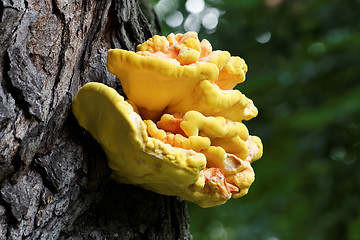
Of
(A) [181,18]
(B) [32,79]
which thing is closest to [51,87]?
(B) [32,79]

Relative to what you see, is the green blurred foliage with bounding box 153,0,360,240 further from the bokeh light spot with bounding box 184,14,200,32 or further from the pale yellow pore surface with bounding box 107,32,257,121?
the pale yellow pore surface with bounding box 107,32,257,121

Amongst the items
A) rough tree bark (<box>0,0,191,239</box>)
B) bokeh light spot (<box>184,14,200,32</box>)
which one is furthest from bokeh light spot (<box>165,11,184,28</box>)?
rough tree bark (<box>0,0,191,239</box>)

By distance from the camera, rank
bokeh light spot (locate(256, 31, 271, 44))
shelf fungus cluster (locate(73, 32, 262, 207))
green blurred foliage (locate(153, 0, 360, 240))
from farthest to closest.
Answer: bokeh light spot (locate(256, 31, 271, 44)), green blurred foliage (locate(153, 0, 360, 240)), shelf fungus cluster (locate(73, 32, 262, 207))

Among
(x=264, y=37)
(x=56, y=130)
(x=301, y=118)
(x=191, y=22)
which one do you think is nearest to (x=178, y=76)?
(x=56, y=130)

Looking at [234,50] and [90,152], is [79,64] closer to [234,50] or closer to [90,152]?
[90,152]

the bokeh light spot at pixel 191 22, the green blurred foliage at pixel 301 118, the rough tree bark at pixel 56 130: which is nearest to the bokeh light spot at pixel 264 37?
the green blurred foliage at pixel 301 118

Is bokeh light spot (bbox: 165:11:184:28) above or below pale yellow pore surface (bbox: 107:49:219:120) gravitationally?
below

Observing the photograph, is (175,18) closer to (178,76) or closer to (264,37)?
(264,37)
